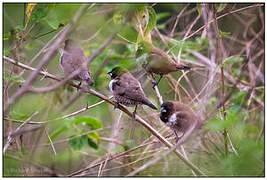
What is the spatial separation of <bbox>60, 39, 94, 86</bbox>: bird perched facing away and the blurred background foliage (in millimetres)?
136

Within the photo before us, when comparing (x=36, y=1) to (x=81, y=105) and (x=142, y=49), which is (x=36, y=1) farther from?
(x=81, y=105)

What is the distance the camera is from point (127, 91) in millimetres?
3383

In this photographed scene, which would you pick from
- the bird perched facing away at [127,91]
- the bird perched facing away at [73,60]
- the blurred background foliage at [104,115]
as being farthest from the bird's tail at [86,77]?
the bird perched facing away at [127,91]

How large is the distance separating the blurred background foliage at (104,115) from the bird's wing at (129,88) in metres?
0.17

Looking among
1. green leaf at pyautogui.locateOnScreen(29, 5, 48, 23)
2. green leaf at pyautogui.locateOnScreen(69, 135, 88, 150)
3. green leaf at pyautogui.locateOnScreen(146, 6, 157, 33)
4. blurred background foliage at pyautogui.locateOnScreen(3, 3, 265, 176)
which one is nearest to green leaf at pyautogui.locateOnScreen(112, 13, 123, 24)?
blurred background foliage at pyautogui.locateOnScreen(3, 3, 265, 176)

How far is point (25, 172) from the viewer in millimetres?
3074

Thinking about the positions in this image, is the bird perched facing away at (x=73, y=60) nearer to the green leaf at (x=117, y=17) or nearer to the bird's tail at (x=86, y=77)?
the bird's tail at (x=86, y=77)

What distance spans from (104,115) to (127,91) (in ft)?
5.06

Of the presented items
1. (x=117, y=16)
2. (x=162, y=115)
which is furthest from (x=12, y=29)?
(x=162, y=115)

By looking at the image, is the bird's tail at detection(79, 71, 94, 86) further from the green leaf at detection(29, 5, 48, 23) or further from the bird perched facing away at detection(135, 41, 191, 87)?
the green leaf at detection(29, 5, 48, 23)

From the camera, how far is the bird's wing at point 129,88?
3352 millimetres

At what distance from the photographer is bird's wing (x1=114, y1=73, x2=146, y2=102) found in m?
3.35

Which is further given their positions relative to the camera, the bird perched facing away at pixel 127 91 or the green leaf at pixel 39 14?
the bird perched facing away at pixel 127 91

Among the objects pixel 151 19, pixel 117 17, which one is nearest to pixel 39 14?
pixel 117 17
